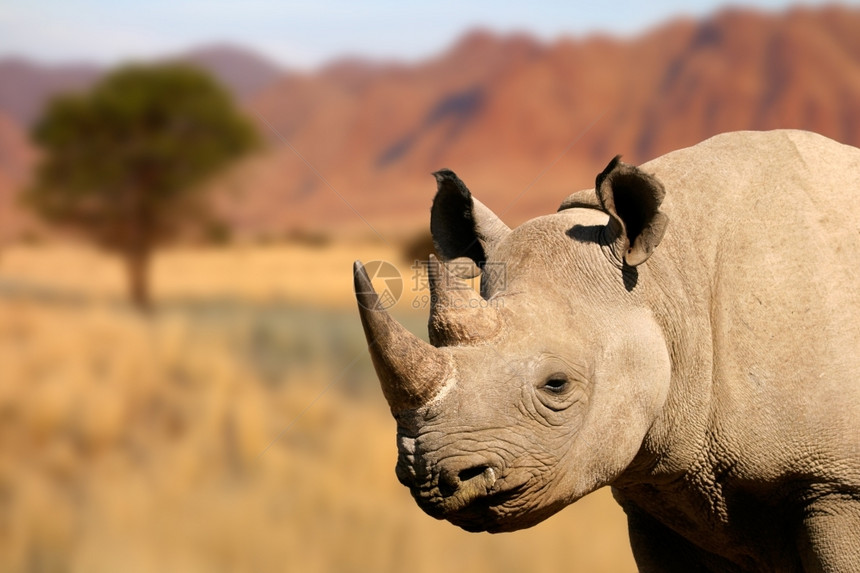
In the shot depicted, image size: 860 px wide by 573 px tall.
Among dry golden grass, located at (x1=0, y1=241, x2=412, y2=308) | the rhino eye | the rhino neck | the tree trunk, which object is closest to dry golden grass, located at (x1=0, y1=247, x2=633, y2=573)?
the rhino neck

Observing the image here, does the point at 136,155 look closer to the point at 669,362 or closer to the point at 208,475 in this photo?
the point at 208,475

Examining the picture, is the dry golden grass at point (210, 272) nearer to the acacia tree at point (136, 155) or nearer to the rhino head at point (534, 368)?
the acacia tree at point (136, 155)

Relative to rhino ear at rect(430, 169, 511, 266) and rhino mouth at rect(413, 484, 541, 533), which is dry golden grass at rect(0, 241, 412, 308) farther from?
rhino mouth at rect(413, 484, 541, 533)

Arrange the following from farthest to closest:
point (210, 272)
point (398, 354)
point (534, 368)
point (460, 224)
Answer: point (210, 272) < point (460, 224) < point (534, 368) < point (398, 354)

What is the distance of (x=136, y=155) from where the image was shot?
21.3m

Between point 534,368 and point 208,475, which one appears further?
point 208,475

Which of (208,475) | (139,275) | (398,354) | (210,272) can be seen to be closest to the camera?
(398,354)

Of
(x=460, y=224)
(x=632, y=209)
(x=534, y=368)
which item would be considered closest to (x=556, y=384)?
(x=534, y=368)

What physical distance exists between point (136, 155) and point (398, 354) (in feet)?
64.9

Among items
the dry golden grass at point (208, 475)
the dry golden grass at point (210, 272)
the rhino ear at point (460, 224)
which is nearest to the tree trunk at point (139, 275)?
the dry golden grass at point (210, 272)

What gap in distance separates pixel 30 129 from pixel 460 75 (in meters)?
103

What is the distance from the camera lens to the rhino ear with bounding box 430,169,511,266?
11.8ft

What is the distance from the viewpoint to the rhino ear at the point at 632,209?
3.12 m

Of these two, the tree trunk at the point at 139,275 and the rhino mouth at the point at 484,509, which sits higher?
the tree trunk at the point at 139,275
